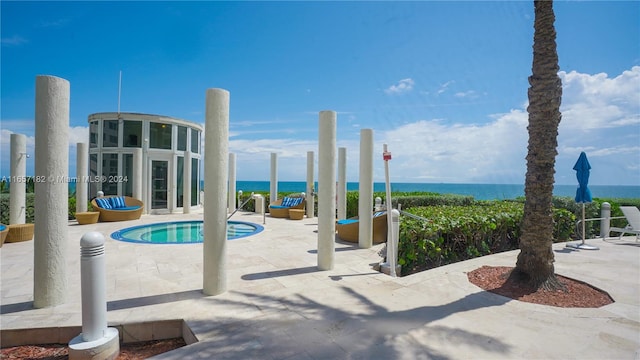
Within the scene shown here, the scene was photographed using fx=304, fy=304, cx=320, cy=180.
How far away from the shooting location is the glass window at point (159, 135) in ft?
47.5

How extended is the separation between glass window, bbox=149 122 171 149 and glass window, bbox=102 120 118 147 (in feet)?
4.83

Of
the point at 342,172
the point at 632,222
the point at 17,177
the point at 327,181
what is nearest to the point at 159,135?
the point at 17,177

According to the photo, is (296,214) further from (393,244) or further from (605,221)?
(605,221)

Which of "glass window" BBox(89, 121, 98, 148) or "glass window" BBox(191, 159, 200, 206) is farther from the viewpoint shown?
"glass window" BBox(191, 159, 200, 206)

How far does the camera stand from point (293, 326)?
3387 millimetres

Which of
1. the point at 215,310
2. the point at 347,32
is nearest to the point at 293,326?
the point at 215,310

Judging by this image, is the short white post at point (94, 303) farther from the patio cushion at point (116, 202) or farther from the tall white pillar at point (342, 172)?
the patio cushion at point (116, 202)

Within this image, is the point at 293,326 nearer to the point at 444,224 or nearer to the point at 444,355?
the point at 444,355

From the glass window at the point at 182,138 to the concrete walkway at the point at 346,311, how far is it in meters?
9.58

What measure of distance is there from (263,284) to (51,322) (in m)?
2.56

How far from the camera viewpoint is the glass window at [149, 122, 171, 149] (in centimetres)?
1447

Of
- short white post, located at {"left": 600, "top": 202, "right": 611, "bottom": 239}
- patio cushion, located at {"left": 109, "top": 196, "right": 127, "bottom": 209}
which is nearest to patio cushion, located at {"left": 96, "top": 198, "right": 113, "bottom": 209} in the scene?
patio cushion, located at {"left": 109, "top": 196, "right": 127, "bottom": 209}

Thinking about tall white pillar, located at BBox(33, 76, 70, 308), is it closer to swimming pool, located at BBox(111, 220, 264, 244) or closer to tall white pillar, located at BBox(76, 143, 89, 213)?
swimming pool, located at BBox(111, 220, 264, 244)

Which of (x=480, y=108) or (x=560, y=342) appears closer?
(x=560, y=342)
